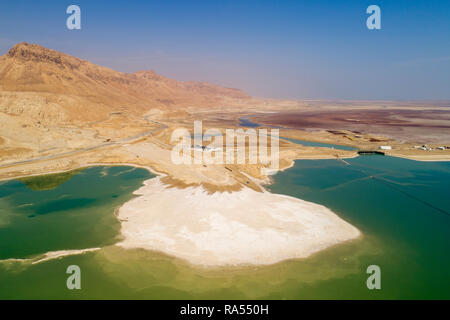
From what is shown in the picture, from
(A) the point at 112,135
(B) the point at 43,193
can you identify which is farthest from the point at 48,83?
(B) the point at 43,193
